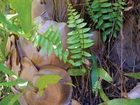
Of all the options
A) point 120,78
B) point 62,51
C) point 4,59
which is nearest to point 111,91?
point 120,78

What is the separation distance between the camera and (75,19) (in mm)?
871

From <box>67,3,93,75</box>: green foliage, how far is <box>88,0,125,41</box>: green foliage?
0.14 ft

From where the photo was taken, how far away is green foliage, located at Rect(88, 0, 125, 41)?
0.87 metres

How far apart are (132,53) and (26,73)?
282 mm

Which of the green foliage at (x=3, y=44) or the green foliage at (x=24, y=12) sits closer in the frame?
the green foliage at (x=24, y=12)

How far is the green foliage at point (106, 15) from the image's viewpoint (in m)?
0.87

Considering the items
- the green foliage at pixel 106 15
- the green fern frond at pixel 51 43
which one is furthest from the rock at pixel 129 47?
the green fern frond at pixel 51 43

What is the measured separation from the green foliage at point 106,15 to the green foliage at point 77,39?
42mm

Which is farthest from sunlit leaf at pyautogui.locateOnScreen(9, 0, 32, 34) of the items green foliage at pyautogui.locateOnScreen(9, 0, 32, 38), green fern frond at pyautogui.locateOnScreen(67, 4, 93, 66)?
green fern frond at pyautogui.locateOnScreen(67, 4, 93, 66)

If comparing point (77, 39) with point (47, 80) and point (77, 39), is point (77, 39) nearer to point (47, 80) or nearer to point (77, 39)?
A: point (77, 39)

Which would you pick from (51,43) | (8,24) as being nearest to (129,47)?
(51,43)

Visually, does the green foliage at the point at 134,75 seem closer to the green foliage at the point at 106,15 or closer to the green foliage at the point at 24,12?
the green foliage at the point at 106,15

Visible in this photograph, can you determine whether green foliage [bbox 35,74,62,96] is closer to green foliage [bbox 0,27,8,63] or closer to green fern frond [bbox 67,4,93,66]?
green fern frond [bbox 67,4,93,66]

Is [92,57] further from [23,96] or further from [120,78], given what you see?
[23,96]
